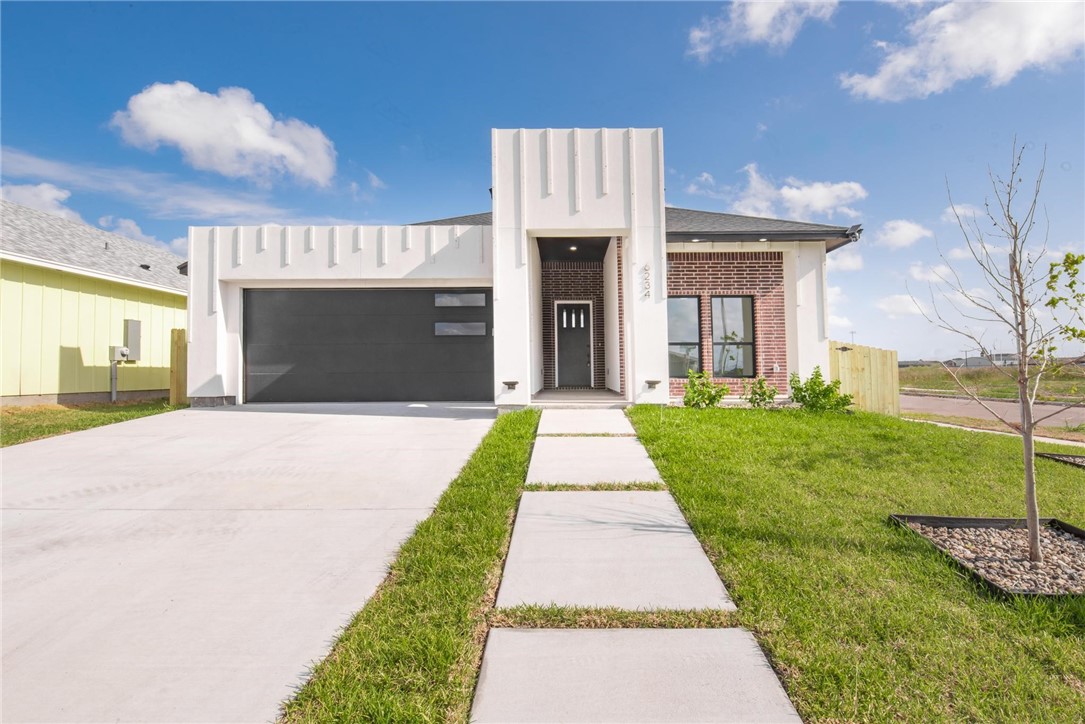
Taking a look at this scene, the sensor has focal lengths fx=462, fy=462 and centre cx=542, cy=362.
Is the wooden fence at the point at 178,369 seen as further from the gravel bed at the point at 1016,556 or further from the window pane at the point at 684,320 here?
the gravel bed at the point at 1016,556

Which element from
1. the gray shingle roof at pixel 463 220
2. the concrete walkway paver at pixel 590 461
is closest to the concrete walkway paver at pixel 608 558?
the concrete walkway paver at pixel 590 461

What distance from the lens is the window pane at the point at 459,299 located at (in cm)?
986

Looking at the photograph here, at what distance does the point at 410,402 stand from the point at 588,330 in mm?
4782

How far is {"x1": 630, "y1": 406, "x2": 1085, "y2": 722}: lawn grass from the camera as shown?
4.85ft

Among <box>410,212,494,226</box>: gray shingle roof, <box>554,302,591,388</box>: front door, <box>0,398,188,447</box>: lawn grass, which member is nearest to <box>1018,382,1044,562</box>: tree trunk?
<box>554,302,591,388</box>: front door

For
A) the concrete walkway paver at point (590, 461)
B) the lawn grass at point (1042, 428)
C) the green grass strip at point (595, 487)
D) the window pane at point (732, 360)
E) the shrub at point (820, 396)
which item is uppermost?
the window pane at point (732, 360)

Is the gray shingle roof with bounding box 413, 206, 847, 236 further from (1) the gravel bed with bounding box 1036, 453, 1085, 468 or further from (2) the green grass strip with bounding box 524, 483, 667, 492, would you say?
(2) the green grass strip with bounding box 524, 483, 667, 492

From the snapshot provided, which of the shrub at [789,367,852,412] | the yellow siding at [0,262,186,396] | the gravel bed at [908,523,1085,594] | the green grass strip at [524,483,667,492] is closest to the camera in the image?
the gravel bed at [908,523,1085,594]

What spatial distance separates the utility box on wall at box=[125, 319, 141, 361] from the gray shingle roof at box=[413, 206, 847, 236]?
879 centimetres

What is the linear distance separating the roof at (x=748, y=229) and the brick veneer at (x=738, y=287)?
21.3 inches

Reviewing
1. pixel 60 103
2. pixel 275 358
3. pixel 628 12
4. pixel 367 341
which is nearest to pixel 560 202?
pixel 628 12

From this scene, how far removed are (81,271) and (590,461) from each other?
1284 cm

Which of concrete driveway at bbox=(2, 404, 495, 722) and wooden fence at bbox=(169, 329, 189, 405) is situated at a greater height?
wooden fence at bbox=(169, 329, 189, 405)

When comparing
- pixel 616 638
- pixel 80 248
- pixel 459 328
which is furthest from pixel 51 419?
pixel 616 638
